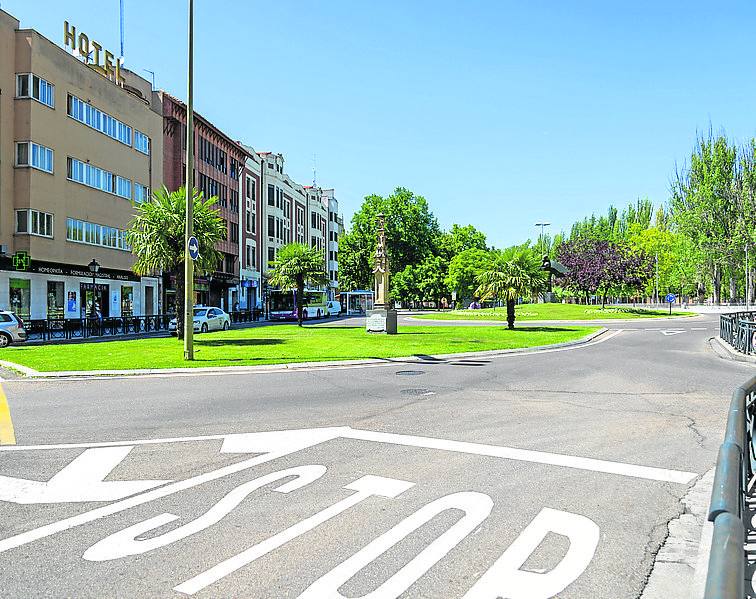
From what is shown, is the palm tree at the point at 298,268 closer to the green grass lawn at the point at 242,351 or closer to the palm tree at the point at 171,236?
the green grass lawn at the point at 242,351

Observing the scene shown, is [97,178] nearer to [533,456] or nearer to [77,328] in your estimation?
[77,328]

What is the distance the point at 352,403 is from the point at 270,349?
12.2m

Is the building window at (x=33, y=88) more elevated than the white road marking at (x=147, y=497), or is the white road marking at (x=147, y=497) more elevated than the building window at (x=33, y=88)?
the building window at (x=33, y=88)

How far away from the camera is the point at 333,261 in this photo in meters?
102

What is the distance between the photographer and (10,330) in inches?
1126

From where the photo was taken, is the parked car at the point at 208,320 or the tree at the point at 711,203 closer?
the parked car at the point at 208,320

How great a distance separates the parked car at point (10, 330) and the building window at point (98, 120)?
59.2ft

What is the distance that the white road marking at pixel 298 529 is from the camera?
4.28 m

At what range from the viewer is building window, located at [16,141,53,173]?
3812 cm

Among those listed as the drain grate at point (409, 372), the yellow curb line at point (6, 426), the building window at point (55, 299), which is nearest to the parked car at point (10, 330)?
the building window at point (55, 299)

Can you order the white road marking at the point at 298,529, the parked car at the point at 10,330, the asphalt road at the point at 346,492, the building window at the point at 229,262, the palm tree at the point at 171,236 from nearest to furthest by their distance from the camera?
the white road marking at the point at 298,529, the asphalt road at the point at 346,492, the palm tree at the point at 171,236, the parked car at the point at 10,330, the building window at the point at 229,262

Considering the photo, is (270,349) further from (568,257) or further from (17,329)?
(568,257)

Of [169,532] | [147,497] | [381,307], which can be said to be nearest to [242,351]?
[381,307]

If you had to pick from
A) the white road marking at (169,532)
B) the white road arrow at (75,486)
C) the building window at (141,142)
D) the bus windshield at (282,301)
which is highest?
the building window at (141,142)
